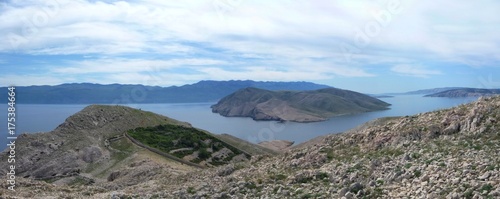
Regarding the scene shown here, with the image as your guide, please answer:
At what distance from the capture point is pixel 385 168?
18250mm

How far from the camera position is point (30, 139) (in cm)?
6519

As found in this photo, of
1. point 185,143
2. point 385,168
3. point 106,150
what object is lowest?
point 106,150

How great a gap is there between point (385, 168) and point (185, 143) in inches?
2367

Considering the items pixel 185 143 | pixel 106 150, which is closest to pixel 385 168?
pixel 106 150

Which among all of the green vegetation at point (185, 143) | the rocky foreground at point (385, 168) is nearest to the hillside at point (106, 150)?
the green vegetation at point (185, 143)

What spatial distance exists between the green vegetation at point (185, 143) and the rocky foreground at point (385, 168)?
1616 inches

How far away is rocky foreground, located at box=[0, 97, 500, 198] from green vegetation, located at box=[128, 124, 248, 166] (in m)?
41.0

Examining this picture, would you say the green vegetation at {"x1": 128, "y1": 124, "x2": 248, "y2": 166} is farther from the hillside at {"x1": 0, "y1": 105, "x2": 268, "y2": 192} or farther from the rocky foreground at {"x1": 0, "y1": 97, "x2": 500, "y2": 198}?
the rocky foreground at {"x1": 0, "y1": 97, "x2": 500, "y2": 198}

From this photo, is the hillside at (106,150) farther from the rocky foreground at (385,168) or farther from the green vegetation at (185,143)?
the rocky foreground at (385,168)

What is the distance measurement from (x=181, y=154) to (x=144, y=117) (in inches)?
1040

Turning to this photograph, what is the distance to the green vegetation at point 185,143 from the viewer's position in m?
69.9

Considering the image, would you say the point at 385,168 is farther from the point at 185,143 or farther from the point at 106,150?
the point at 185,143

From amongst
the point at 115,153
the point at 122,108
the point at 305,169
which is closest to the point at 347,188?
the point at 305,169

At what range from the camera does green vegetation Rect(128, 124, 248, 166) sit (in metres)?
69.9
